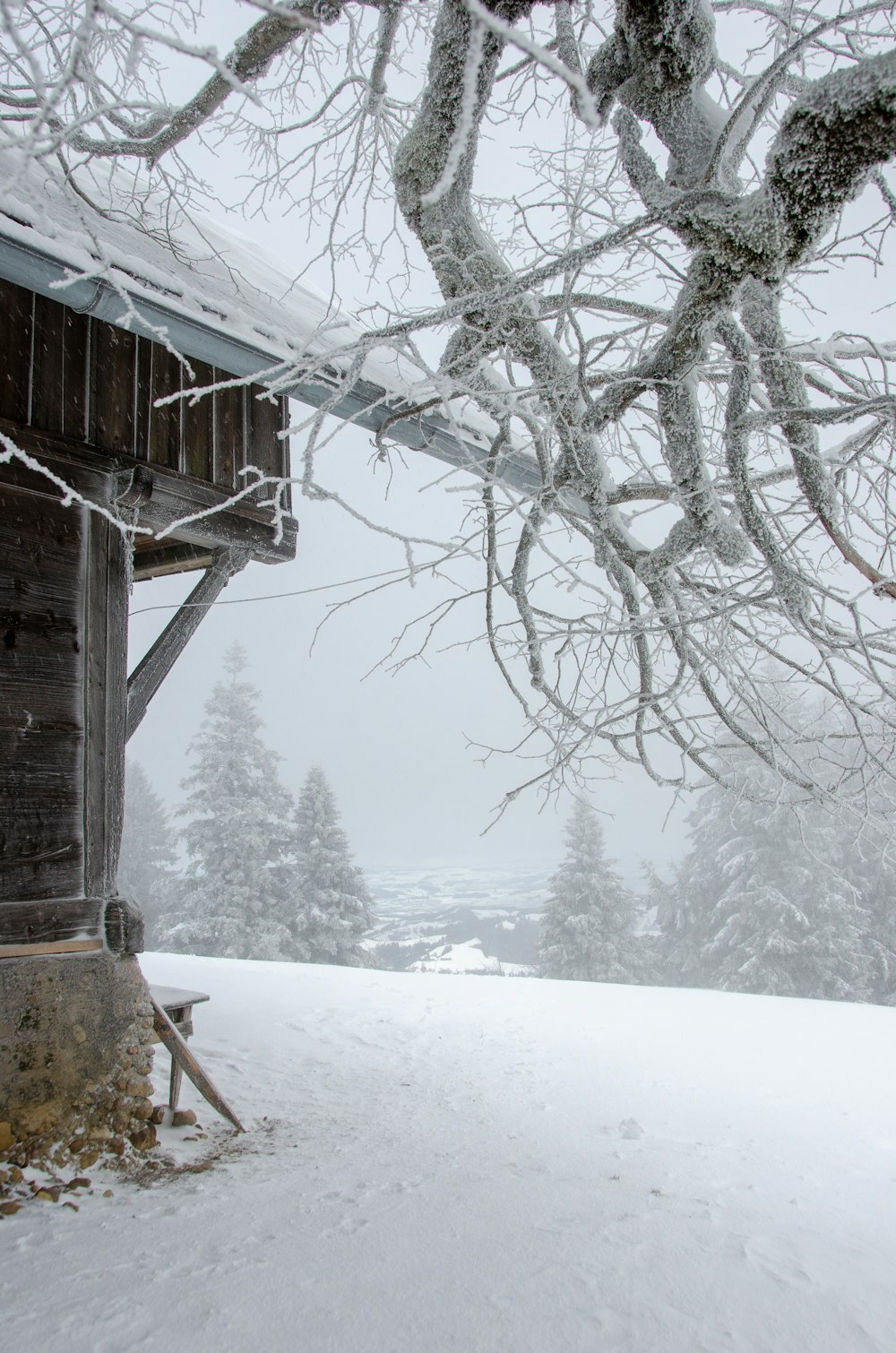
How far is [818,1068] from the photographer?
16.7 feet

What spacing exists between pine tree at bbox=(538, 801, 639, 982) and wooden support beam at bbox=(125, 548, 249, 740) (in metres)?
15.4

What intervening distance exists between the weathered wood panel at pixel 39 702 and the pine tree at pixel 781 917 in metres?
14.2

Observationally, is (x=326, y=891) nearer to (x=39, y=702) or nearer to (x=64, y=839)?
(x=64, y=839)

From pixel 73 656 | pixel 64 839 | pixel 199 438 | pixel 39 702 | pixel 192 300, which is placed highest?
pixel 192 300

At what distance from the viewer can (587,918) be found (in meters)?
19.0

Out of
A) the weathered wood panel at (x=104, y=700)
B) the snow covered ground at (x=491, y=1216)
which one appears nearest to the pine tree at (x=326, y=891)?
the snow covered ground at (x=491, y=1216)

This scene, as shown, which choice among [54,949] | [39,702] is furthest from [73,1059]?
[39,702]

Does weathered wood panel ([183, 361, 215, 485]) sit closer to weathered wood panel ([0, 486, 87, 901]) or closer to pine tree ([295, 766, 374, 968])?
weathered wood panel ([0, 486, 87, 901])

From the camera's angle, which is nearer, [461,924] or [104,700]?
[104,700]

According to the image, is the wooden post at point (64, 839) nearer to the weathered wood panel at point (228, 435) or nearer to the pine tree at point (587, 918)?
the weathered wood panel at point (228, 435)

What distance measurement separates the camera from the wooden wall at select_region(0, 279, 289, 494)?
341cm

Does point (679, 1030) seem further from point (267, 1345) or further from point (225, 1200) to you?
point (267, 1345)

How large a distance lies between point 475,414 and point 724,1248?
4.34 metres

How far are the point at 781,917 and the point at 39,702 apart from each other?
16.4 meters
